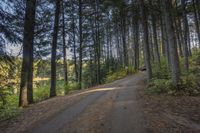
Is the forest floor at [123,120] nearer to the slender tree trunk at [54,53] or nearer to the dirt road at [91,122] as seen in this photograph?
the dirt road at [91,122]

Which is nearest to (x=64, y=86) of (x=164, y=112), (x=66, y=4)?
(x=66, y=4)

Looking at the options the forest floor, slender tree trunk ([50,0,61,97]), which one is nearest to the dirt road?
the forest floor

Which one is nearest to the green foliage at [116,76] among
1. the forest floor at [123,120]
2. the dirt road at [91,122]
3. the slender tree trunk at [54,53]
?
the slender tree trunk at [54,53]

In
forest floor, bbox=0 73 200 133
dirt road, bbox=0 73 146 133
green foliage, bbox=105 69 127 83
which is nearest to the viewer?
forest floor, bbox=0 73 200 133

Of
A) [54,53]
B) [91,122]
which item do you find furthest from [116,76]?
[91,122]

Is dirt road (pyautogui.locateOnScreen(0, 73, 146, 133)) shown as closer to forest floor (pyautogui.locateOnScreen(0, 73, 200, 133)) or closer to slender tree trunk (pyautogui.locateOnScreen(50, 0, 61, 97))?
forest floor (pyautogui.locateOnScreen(0, 73, 200, 133))

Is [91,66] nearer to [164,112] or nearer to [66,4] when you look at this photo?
[66,4]

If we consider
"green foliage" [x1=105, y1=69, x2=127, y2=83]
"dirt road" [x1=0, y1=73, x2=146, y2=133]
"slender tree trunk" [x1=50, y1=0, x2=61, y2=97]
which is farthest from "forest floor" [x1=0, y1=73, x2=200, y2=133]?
"green foliage" [x1=105, y1=69, x2=127, y2=83]

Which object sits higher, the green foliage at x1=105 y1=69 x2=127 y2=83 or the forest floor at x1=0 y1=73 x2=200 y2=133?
the green foliage at x1=105 y1=69 x2=127 y2=83

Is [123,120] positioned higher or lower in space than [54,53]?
lower

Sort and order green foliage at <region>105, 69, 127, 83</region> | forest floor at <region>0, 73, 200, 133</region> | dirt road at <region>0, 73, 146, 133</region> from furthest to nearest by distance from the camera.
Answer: green foliage at <region>105, 69, 127, 83</region> < dirt road at <region>0, 73, 146, 133</region> < forest floor at <region>0, 73, 200, 133</region>

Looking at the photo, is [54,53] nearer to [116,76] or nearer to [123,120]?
[123,120]

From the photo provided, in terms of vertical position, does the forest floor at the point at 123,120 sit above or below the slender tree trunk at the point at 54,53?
below

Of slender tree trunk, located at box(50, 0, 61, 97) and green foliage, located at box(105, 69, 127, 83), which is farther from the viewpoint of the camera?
green foliage, located at box(105, 69, 127, 83)
